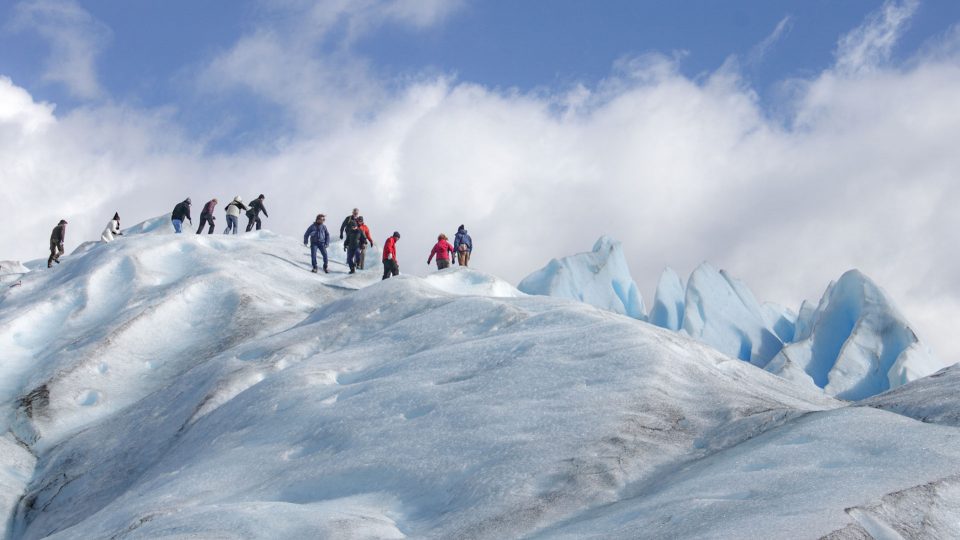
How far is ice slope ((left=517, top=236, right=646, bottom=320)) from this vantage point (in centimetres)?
4378

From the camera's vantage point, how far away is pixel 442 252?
1023 inches

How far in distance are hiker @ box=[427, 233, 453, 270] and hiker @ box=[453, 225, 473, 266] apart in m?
1.88

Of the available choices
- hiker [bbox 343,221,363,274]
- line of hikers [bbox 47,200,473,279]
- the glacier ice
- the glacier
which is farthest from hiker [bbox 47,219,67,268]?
the glacier ice

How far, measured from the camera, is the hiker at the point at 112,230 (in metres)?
32.2

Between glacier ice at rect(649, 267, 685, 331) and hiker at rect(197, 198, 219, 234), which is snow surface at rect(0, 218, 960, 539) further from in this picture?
glacier ice at rect(649, 267, 685, 331)

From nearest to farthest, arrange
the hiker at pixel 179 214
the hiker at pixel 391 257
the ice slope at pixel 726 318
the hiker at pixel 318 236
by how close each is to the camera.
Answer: the hiker at pixel 391 257, the hiker at pixel 318 236, the hiker at pixel 179 214, the ice slope at pixel 726 318

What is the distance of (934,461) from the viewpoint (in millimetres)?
7602

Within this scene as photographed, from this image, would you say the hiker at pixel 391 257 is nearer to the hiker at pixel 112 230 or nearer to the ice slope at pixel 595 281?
the hiker at pixel 112 230

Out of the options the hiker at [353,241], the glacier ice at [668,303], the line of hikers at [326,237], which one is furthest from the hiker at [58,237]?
the glacier ice at [668,303]

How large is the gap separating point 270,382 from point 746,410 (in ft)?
23.5

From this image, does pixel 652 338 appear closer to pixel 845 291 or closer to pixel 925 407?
pixel 925 407

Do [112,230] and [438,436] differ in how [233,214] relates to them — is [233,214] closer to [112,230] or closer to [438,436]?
[112,230]

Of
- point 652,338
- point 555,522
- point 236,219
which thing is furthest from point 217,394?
point 236,219

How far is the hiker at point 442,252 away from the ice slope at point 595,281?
17.1 m
